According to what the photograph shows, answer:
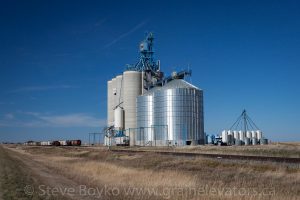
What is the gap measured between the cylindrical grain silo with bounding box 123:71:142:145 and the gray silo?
9.43 metres

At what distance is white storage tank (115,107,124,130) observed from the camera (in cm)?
12288

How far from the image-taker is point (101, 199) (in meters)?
15.9

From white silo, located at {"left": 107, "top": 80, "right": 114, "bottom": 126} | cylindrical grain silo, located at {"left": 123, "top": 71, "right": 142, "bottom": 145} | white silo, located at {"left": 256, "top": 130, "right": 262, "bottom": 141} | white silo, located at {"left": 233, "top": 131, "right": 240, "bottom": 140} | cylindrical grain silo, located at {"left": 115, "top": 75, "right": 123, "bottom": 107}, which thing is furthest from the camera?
white silo, located at {"left": 107, "top": 80, "right": 114, "bottom": 126}

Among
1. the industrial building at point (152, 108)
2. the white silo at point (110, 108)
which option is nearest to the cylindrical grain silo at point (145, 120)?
the industrial building at point (152, 108)

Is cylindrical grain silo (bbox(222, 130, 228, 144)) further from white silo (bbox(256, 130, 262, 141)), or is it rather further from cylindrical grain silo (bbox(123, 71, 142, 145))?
cylindrical grain silo (bbox(123, 71, 142, 145))

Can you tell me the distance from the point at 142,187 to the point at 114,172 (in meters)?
8.53

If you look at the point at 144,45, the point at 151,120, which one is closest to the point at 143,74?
the point at 144,45

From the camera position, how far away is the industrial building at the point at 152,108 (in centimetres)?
10331

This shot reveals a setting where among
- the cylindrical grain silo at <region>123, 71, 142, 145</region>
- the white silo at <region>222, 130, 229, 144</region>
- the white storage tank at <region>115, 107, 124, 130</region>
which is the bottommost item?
the white silo at <region>222, 130, 229, 144</region>

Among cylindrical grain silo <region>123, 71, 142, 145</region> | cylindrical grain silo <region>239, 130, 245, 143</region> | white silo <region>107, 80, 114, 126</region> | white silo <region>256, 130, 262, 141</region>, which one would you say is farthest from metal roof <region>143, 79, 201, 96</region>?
white silo <region>256, 130, 262, 141</region>

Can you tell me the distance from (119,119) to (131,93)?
31.6ft

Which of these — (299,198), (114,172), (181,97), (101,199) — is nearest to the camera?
(299,198)

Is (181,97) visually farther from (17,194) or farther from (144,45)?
(17,194)

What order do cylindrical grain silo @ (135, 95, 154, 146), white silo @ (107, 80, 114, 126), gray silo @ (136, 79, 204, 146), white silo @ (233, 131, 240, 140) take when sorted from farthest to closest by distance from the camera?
white silo @ (107, 80, 114, 126)
white silo @ (233, 131, 240, 140)
cylindrical grain silo @ (135, 95, 154, 146)
gray silo @ (136, 79, 204, 146)
